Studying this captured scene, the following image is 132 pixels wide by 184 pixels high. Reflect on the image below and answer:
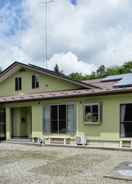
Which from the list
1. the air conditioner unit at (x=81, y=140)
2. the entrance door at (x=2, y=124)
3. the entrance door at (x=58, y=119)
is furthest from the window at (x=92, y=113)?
the entrance door at (x=2, y=124)

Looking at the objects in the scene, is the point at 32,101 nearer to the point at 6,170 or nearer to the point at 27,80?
the point at 27,80

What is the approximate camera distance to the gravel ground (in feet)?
23.0

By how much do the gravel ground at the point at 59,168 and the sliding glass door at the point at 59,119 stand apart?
3.19 metres

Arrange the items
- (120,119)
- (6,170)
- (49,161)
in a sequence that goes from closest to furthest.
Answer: (6,170)
(49,161)
(120,119)

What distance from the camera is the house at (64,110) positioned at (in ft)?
42.1

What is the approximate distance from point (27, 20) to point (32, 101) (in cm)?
501

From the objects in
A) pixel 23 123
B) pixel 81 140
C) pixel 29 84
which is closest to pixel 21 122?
pixel 23 123

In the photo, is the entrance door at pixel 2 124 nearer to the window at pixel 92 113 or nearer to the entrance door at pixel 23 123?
the entrance door at pixel 23 123

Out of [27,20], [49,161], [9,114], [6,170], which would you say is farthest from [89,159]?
[27,20]

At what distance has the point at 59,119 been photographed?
14.8m

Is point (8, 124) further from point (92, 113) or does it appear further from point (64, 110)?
point (92, 113)

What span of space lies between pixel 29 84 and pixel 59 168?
10.9 meters

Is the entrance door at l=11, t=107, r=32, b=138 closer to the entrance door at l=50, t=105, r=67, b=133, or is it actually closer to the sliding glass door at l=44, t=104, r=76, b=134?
the sliding glass door at l=44, t=104, r=76, b=134

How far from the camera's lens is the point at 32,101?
15945 mm
